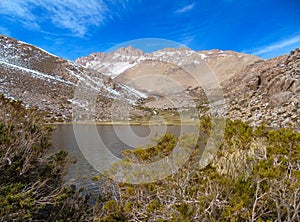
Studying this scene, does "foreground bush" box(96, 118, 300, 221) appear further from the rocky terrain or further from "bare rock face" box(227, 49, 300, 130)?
"bare rock face" box(227, 49, 300, 130)

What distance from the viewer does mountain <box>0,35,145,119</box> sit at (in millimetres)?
74312

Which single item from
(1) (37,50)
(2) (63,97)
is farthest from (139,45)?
(1) (37,50)

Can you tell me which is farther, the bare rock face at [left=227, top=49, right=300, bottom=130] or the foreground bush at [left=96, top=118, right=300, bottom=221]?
the bare rock face at [left=227, top=49, right=300, bottom=130]

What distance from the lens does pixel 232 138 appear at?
263 inches

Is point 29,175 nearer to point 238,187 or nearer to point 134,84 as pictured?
point 238,187

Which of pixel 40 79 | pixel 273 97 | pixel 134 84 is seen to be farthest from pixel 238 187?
pixel 40 79

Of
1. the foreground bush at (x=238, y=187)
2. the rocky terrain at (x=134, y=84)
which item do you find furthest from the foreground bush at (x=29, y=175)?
the rocky terrain at (x=134, y=84)

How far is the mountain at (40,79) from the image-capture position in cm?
7431

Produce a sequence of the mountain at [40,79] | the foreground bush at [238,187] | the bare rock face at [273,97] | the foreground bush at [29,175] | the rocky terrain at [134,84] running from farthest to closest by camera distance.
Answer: the mountain at [40,79] → the bare rock face at [273,97] → the rocky terrain at [134,84] → the foreground bush at [29,175] → the foreground bush at [238,187]

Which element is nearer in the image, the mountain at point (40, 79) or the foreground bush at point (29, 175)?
the foreground bush at point (29, 175)

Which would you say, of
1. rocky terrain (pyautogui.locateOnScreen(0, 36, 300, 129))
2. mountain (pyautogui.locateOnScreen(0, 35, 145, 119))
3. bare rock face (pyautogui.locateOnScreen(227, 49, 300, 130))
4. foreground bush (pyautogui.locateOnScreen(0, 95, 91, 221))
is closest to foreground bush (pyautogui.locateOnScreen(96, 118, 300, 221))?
foreground bush (pyautogui.locateOnScreen(0, 95, 91, 221))

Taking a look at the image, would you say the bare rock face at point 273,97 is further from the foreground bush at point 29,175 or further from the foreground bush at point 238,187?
the foreground bush at point 29,175

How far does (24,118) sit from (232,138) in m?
6.86

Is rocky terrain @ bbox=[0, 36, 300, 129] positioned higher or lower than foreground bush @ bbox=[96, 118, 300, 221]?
higher
